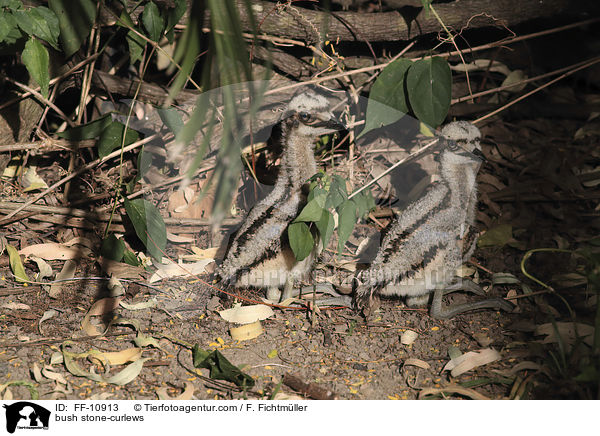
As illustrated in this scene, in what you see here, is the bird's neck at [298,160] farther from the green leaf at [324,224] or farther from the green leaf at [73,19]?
→ the green leaf at [73,19]

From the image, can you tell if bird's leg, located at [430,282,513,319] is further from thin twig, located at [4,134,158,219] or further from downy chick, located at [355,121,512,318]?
thin twig, located at [4,134,158,219]

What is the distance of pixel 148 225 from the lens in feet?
6.97

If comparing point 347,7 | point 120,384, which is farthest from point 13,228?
point 347,7

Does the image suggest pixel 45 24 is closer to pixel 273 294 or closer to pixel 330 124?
pixel 330 124

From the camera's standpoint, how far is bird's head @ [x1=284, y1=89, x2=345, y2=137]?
216 cm

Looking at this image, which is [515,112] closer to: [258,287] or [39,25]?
[258,287]

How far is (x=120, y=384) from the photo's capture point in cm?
162

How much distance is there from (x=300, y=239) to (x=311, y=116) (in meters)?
0.51

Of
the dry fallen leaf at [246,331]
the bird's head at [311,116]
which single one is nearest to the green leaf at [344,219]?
the bird's head at [311,116]

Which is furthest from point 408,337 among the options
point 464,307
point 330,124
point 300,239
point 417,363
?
point 330,124

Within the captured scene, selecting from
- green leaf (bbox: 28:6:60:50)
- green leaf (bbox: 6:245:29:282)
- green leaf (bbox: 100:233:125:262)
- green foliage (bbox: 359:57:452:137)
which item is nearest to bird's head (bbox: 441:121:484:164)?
green foliage (bbox: 359:57:452:137)

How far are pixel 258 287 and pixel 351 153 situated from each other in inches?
27.9

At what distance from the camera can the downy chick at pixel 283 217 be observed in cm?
206
